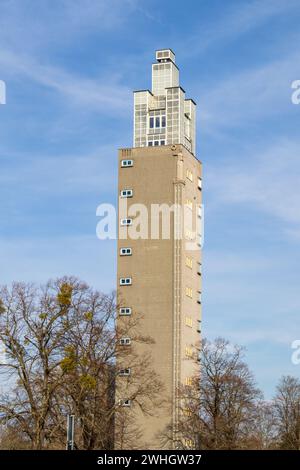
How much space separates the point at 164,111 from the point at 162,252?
67.5 ft

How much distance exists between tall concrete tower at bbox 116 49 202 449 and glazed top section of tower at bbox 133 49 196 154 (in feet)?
0.43

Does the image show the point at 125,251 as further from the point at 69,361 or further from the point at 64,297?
the point at 69,361

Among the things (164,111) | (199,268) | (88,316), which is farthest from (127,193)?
(88,316)

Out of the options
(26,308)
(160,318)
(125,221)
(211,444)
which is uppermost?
(125,221)

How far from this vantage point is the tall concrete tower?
109812mm

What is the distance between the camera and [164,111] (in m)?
122

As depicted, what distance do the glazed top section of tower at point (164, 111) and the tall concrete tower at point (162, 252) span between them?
0.43ft

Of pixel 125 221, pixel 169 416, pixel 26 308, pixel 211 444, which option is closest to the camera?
pixel 26 308

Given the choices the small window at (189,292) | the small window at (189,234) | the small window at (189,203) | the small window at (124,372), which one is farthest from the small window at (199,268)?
the small window at (124,372)

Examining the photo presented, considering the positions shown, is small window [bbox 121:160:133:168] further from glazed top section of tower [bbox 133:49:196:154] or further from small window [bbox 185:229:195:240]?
small window [bbox 185:229:195:240]

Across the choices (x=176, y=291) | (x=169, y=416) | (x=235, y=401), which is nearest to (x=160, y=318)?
(x=176, y=291)

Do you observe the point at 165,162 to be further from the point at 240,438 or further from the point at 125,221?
the point at 240,438

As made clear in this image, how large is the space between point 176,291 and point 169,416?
48.5 ft

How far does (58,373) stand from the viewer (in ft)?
262
